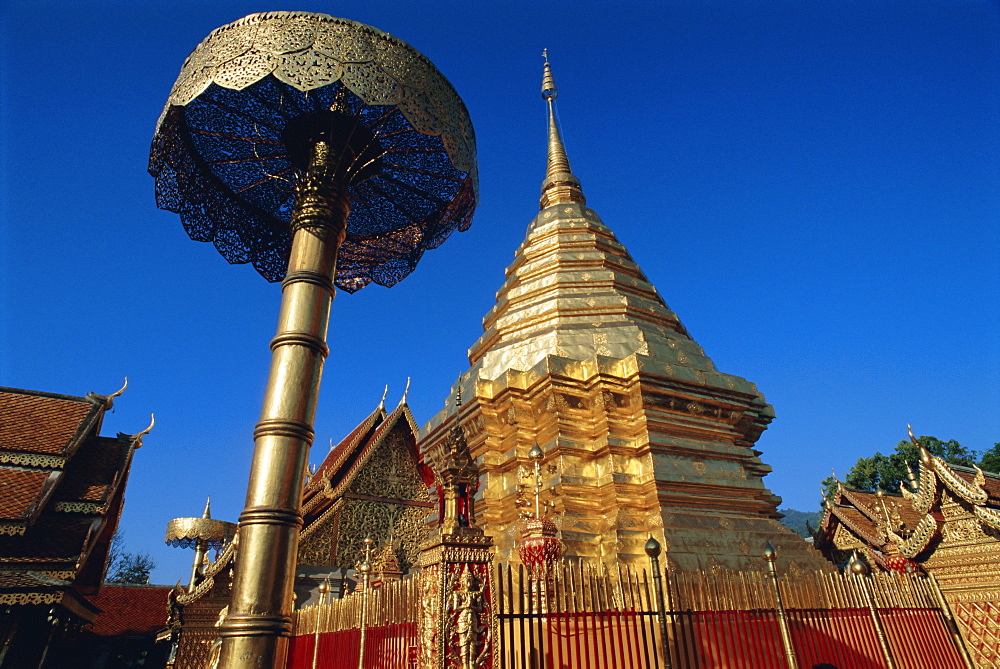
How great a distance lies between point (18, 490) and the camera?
9438 millimetres

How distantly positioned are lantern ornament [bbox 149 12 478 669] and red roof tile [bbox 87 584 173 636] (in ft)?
50.3

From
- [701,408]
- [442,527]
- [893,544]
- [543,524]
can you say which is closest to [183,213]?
[442,527]

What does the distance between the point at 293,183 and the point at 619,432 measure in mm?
5438

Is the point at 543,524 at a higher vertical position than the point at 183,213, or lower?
lower

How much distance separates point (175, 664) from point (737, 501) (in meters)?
11.5


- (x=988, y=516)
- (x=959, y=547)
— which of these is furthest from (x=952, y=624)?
(x=988, y=516)

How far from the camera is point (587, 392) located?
9.09 meters

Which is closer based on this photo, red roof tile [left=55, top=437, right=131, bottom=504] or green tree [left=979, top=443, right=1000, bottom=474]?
red roof tile [left=55, top=437, right=131, bottom=504]

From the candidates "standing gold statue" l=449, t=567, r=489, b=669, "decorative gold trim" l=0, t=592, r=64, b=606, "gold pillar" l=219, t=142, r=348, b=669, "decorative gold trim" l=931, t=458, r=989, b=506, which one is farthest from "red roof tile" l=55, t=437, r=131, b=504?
"decorative gold trim" l=931, t=458, r=989, b=506

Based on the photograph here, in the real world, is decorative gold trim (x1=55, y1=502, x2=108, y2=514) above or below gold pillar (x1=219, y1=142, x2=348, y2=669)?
above

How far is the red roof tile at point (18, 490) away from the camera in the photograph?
8.97 meters

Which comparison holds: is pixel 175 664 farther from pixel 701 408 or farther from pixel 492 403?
pixel 701 408

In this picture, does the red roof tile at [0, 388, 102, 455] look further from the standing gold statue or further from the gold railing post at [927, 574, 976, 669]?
the gold railing post at [927, 574, 976, 669]

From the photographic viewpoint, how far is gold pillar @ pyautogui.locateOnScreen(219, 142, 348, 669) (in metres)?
3.73
